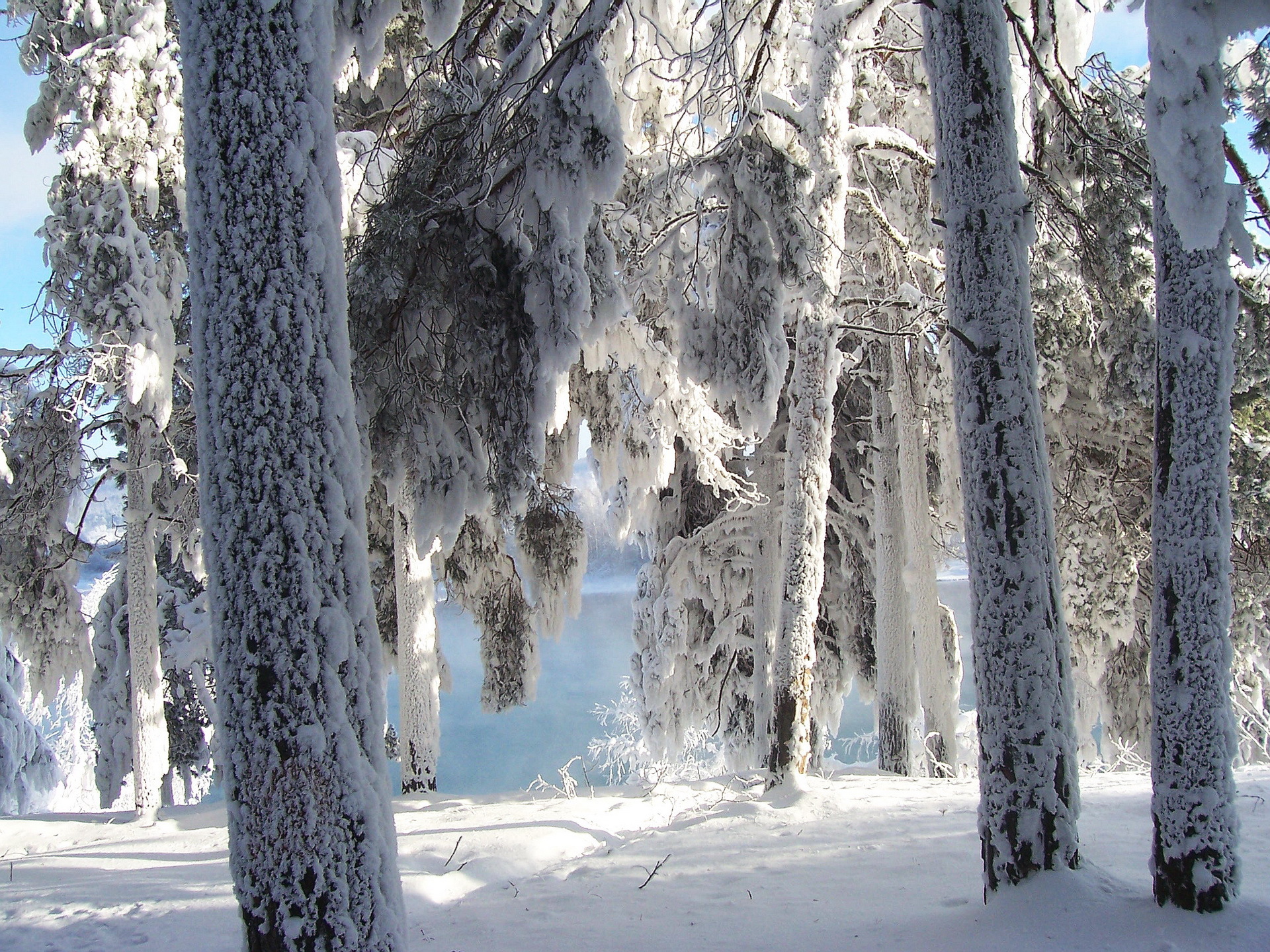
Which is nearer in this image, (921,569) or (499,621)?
(921,569)

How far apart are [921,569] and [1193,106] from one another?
7.14 meters

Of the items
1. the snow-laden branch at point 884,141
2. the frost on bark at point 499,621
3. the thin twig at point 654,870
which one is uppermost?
the snow-laden branch at point 884,141

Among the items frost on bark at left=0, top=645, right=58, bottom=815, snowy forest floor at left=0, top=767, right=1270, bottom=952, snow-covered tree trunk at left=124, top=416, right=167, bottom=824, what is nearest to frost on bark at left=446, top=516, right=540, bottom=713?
snowy forest floor at left=0, top=767, right=1270, bottom=952

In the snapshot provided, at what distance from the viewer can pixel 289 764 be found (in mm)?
2887

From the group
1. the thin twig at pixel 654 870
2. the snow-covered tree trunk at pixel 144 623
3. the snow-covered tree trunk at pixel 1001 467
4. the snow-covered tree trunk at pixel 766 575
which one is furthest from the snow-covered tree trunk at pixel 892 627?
the snow-covered tree trunk at pixel 144 623

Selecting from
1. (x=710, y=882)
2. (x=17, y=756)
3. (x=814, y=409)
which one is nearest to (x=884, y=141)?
(x=814, y=409)

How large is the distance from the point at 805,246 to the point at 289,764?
Answer: 4.58m

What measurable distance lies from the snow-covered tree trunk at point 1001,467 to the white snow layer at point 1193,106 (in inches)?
27.9

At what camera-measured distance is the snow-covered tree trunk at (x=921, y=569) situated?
9.85 m

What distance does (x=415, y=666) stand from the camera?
9.20m

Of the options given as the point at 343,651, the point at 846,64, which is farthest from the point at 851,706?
the point at 343,651

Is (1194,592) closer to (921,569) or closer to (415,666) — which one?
(921,569)

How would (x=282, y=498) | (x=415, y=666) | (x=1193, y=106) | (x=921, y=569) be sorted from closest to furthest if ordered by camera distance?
(x=282, y=498) → (x=1193, y=106) → (x=415, y=666) → (x=921, y=569)

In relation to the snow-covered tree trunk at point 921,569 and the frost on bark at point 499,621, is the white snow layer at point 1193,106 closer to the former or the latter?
the snow-covered tree trunk at point 921,569
